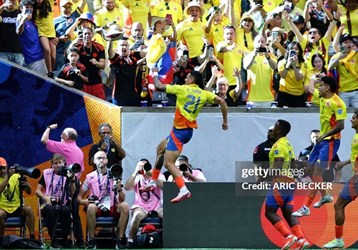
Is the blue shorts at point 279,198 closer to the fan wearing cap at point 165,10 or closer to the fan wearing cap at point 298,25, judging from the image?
the fan wearing cap at point 298,25

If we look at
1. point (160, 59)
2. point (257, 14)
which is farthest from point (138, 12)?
point (257, 14)

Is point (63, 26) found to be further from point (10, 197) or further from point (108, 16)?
point (10, 197)

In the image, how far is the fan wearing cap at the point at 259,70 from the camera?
22.1m

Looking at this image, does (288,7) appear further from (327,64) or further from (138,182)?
(138,182)

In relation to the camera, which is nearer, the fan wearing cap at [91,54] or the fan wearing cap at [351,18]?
the fan wearing cap at [91,54]

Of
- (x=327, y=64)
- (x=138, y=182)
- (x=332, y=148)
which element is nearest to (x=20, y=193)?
(x=138, y=182)

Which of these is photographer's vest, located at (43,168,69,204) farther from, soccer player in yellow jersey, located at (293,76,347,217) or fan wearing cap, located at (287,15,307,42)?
fan wearing cap, located at (287,15,307,42)

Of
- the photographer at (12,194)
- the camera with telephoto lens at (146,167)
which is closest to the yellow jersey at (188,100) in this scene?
the camera with telephoto lens at (146,167)

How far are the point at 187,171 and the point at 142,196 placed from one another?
105 cm

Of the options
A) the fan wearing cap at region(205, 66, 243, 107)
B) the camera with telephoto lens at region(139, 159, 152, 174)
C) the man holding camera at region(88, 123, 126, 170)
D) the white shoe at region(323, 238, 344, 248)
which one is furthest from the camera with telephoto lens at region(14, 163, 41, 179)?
the white shoe at region(323, 238, 344, 248)

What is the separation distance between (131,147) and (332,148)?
371 centimetres

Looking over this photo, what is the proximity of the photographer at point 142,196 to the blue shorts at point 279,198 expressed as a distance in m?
1.79

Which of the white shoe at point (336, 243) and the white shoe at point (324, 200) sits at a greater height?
the white shoe at point (324, 200)

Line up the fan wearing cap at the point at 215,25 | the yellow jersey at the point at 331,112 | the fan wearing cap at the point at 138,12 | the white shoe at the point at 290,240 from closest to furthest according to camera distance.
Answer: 1. the white shoe at the point at 290,240
2. the yellow jersey at the point at 331,112
3. the fan wearing cap at the point at 215,25
4. the fan wearing cap at the point at 138,12
